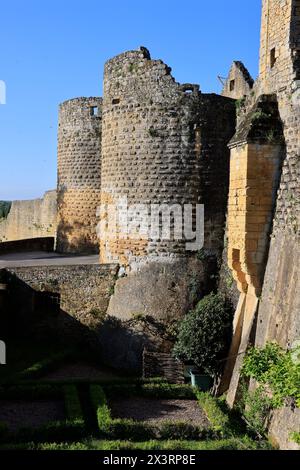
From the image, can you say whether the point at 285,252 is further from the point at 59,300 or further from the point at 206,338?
the point at 59,300

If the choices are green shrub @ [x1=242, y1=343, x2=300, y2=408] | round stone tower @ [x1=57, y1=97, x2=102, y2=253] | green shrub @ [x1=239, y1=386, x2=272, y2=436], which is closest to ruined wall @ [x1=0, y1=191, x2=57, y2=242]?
round stone tower @ [x1=57, y1=97, x2=102, y2=253]

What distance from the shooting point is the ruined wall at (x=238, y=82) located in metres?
19.1

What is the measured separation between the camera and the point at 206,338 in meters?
13.5

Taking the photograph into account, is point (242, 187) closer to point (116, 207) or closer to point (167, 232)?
point (167, 232)

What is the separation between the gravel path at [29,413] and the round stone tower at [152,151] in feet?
14.8

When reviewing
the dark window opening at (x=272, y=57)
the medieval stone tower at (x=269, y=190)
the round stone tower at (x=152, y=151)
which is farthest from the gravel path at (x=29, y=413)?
the dark window opening at (x=272, y=57)

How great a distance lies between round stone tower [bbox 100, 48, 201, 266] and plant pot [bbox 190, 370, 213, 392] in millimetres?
3232

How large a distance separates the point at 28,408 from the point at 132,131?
7.68 m

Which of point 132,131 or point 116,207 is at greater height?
point 132,131

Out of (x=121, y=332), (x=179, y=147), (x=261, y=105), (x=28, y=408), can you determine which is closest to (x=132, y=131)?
(x=179, y=147)

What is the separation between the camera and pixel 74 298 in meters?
17.0

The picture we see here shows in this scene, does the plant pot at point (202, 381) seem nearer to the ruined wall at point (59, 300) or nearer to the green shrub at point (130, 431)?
the green shrub at point (130, 431)

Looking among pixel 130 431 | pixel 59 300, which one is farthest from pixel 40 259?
pixel 130 431

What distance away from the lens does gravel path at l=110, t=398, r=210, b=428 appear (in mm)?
12172
